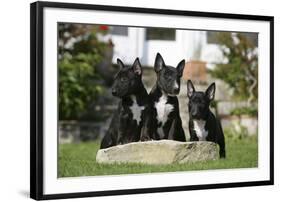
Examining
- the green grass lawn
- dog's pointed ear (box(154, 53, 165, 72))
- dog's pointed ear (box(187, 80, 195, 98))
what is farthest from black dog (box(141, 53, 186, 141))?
the green grass lawn

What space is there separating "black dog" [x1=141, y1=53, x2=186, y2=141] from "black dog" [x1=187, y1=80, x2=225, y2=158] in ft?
0.40

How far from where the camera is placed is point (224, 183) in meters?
5.24

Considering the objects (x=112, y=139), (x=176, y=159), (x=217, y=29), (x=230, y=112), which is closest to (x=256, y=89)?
(x=230, y=112)

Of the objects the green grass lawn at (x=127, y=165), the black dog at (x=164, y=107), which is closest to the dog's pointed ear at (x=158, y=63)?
the black dog at (x=164, y=107)

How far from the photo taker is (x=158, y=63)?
16.6 feet

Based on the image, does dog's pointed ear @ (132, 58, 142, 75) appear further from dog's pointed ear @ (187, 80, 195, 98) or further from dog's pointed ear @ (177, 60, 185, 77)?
dog's pointed ear @ (187, 80, 195, 98)

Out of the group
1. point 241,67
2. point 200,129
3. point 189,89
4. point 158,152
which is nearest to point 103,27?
point 189,89

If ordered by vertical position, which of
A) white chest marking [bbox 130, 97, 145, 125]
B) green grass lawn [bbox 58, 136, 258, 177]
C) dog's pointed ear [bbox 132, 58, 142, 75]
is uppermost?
dog's pointed ear [bbox 132, 58, 142, 75]

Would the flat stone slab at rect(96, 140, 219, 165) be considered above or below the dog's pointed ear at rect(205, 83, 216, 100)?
below

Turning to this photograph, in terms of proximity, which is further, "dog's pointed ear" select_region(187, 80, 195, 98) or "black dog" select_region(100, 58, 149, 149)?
"dog's pointed ear" select_region(187, 80, 195, 98)

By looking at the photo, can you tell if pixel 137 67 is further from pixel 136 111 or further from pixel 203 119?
pixel 203 119

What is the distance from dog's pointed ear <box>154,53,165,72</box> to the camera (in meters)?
5.04

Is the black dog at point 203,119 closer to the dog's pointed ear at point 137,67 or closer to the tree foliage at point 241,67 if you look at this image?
the tree foliage at point 241,67

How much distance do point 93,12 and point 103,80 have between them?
1.71 ft
